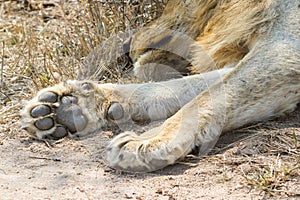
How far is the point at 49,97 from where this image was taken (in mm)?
3285

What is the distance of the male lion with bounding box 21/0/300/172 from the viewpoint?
298 centimetres

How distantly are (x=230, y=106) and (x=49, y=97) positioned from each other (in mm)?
947

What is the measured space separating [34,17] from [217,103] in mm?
3019

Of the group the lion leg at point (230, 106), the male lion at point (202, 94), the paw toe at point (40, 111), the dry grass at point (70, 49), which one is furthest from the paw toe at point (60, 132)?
the dry grass at point (70, 49)

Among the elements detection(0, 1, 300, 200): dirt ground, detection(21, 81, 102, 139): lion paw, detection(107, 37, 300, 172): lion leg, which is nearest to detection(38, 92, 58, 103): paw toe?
detection(21, 81, 102, 139): lion paw

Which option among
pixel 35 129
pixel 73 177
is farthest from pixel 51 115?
pixel 73 177

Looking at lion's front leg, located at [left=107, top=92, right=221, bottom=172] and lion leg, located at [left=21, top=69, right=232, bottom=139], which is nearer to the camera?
lion's front leg, located at [left=107, top=92, right=221, bottom=172]

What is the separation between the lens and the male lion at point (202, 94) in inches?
117

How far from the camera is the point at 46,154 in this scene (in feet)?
10.3

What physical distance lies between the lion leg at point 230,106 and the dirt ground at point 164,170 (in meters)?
0.07

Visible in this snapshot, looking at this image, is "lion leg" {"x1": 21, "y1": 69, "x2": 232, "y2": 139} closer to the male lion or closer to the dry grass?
the male lion

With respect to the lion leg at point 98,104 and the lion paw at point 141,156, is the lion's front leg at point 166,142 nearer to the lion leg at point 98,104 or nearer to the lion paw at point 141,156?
the lion paw at point 141,156

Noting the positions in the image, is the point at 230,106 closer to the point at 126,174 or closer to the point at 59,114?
the point at 126,174

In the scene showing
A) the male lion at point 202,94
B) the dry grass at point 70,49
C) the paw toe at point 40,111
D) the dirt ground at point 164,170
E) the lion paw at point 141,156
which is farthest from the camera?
the dry grass at point 70,49
